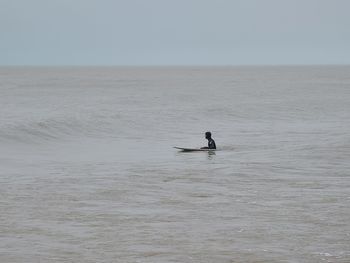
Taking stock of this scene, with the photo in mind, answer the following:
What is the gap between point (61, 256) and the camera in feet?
41.7

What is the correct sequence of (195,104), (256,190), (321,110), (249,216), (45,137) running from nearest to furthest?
1. (249,216)
2. (256,190)
3. (45,137)
4. (321,110)
5. (195,104)

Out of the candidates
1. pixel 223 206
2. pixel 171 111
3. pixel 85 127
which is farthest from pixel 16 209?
pixel 171 111

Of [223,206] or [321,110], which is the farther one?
[321,110]

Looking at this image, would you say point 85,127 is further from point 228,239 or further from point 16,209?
point 228,239

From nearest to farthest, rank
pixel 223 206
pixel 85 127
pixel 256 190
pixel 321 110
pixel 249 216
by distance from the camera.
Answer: pixel 249 216, pixel 223 206, pixel 256 190, pixel 85 127, pixel 321 110

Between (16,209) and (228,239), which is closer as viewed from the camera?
(228,239)

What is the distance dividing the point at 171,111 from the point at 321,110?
1043cm

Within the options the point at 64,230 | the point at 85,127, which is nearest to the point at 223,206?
the point at 64,230

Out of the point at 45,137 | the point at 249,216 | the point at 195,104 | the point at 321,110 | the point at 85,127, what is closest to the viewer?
the point at 249,216

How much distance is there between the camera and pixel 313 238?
13914 mm

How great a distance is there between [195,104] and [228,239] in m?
54.2

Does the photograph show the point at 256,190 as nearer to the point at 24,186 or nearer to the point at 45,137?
the point at 24,186

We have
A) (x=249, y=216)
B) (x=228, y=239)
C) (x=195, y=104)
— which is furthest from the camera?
(x=195, y=104)

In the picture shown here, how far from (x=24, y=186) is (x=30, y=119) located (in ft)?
85.7
